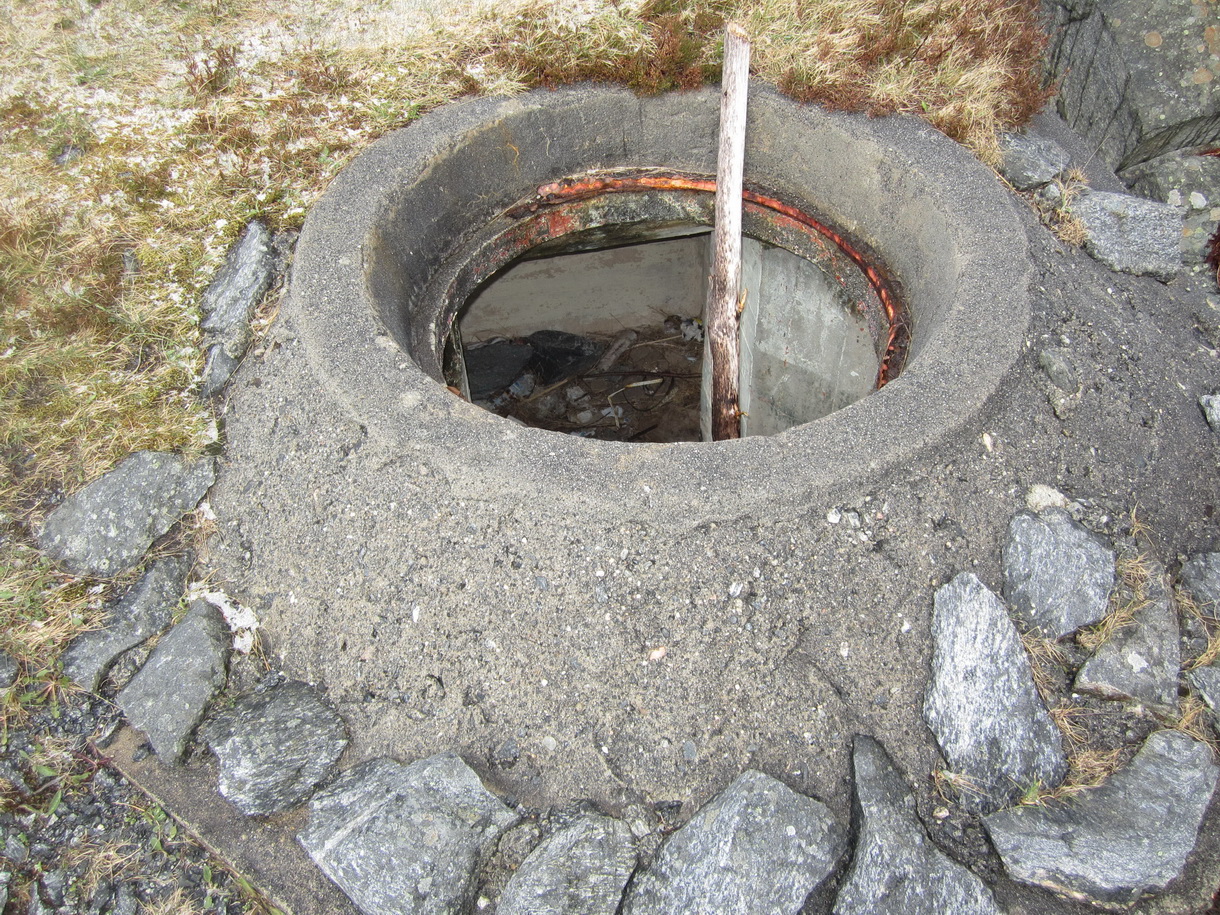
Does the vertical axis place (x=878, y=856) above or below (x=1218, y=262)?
below

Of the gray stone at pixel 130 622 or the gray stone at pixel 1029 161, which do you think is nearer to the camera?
the gray stone at pixel 130 622

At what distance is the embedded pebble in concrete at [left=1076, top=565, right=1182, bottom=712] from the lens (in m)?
2.56

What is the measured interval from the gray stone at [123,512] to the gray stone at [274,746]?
0.73 metres

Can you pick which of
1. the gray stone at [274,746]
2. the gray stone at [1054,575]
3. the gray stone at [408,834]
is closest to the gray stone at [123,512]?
the gray stone at [274,746]

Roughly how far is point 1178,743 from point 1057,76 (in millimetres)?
4034

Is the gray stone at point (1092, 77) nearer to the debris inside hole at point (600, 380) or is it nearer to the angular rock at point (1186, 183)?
the angular rock at point (1186, 183)

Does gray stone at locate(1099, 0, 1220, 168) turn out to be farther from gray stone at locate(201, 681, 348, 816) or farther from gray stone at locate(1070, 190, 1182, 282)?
gray stone at locate(201, 681, 348, 816)

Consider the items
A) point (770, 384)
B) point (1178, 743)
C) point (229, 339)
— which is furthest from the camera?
point (770, 384)

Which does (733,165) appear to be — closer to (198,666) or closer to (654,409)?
(198,666)

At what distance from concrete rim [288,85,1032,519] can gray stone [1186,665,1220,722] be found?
Result: 3.54 ft

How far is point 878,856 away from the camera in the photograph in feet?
7.52

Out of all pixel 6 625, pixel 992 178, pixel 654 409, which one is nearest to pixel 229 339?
pixel 6 625

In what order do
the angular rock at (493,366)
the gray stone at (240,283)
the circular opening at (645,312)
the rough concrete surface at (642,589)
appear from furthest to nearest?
1. the angular rock at (493,366)
2. the circular opening at (645,312)
3. the gray stone at (240,283)
4. the rough concrete surface at (642,589)

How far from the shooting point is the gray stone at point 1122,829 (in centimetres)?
225
